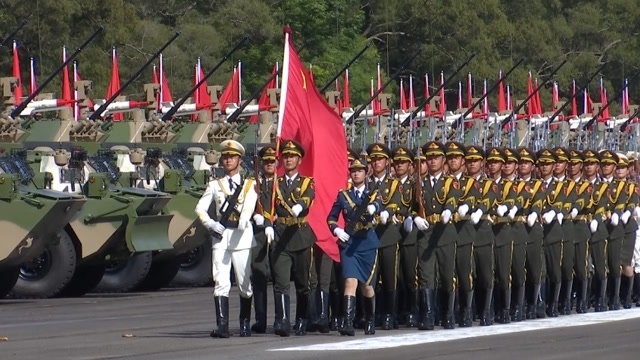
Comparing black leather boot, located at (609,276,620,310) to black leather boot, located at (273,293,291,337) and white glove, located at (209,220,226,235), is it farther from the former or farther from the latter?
white glove, located at (209,220,226,235)

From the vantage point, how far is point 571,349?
17266 millimetres

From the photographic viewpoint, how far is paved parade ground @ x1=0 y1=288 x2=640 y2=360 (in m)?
16.9

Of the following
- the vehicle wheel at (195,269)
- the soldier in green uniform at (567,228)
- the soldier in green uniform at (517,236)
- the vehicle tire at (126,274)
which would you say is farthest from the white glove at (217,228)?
the vehicle wheel at (195,269)

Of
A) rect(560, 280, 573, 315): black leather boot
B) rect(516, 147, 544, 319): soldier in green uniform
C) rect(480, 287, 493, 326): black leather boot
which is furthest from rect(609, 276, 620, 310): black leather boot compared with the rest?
rect(480, 287, 493, 326): black leather boot

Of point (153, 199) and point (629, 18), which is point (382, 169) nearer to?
point (153, 199)

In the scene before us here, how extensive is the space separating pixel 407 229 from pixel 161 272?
10.7 m

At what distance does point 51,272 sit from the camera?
88.3ft

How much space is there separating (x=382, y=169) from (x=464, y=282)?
1357 mm

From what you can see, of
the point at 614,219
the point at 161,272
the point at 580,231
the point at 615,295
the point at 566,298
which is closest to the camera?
the point at 566,298

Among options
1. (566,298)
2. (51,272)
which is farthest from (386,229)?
(51,272)

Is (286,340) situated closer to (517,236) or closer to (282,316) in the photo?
(282,316)

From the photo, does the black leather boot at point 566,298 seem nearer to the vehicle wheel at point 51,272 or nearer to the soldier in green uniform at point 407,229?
the soldier in green uniform at point 407,229

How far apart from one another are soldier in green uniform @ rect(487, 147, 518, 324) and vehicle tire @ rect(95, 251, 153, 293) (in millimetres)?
8625

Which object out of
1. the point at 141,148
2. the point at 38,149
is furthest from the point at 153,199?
the point at 141,148
